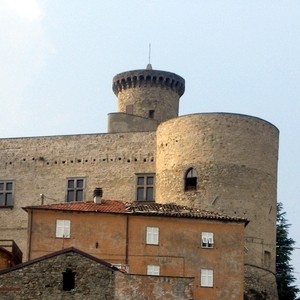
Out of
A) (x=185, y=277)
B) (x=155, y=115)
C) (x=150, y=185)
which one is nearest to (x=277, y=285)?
(x=150, y=185)

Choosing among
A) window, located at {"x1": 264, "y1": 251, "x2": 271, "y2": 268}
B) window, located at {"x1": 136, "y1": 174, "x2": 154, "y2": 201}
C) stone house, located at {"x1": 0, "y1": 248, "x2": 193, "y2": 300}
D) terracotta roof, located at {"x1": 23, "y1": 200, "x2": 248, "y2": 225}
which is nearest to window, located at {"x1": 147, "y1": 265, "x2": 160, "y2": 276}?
terracotta roof, located at {"x1": 23, "y1": 200, "x2": 248, "y2": 225}

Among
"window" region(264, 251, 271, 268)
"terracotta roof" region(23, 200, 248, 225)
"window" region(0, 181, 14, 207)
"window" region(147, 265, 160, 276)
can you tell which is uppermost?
"window" region(0, 181, 14, 207)

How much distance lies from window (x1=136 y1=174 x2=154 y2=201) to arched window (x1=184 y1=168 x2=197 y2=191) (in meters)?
4.37

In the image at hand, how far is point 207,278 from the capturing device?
5250 centimetres

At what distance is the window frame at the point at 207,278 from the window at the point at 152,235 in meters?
2.63

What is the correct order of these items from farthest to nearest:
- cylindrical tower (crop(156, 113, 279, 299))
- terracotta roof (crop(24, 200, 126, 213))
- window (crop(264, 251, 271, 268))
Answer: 1. window (crop(264, 251, 271, 268))
2. cylindrical tower (crop(156, 113, 279, 299))
3. terracotta roof (crop(24, 200, 126, 213))

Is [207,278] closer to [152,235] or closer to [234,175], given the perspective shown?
[152,235]

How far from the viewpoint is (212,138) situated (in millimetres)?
61469

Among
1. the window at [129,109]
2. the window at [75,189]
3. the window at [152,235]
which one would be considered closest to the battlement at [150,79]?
the window at [129,109]

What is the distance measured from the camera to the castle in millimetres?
60625

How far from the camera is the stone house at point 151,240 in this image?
52750mm

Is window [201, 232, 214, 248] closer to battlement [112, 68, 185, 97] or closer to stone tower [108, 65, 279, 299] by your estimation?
stone tower [108, 65, 279, 299]

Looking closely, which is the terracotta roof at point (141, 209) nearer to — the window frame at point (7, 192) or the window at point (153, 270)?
the window at point (153, 270)

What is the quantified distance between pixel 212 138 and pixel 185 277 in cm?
1434
